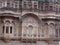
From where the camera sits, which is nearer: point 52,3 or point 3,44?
point 3,44

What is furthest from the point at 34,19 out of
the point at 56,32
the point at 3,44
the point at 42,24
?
the point at 3,44

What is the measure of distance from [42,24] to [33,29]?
867 mm

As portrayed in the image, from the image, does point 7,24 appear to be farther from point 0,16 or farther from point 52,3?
point 52,3

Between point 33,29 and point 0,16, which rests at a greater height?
point 0,16

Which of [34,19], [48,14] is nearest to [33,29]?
[34,19]

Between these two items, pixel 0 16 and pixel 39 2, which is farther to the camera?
pixel 39 2

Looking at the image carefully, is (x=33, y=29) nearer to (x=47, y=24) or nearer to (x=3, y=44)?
(x=47, y=24)

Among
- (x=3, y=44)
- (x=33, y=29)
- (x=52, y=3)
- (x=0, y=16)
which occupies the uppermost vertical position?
(x=52, y=3)

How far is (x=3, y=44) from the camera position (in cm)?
1430

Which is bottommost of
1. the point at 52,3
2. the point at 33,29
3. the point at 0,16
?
the point at 33,29

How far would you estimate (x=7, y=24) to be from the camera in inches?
568

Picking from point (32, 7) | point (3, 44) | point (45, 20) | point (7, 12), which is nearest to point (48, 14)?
point (45, 20)

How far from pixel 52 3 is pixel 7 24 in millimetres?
4397

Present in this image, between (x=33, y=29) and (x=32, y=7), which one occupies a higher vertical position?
(x=32, y=7)
